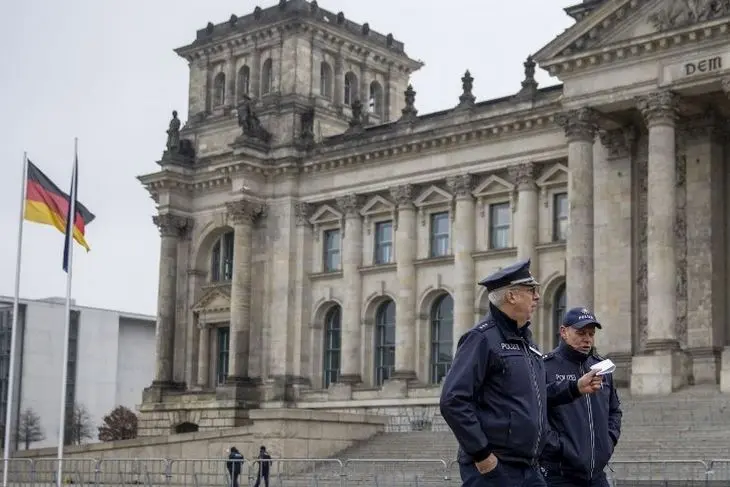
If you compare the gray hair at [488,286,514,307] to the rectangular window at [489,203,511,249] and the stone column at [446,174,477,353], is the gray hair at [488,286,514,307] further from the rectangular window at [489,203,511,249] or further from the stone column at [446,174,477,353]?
the rectangular window at [489,203,511,249]

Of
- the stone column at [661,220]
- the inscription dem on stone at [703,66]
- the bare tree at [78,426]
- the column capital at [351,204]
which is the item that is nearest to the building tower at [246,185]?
the column capital at [351,204]

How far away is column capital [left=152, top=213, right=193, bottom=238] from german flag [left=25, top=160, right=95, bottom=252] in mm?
19443

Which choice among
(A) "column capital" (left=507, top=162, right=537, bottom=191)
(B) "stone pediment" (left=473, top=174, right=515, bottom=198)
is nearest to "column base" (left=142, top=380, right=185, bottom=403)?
(B) "stone pediment" (left=473, top=174, right=515, bottom=198)

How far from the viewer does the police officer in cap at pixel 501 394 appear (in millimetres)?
7879

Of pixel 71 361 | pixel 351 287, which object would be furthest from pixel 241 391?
pixel 71 361

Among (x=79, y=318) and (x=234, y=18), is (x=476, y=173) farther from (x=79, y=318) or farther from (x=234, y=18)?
(x=79, y=318)

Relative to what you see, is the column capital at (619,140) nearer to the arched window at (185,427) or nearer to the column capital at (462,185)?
the column capital at (462,185)

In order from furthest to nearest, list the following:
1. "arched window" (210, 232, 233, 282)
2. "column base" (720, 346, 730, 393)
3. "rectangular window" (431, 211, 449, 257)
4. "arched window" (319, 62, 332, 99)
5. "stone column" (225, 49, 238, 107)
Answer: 1. "stone column" (225, 49, 238, 107)
2. "arched window" (210, 232, 233, 282)
3. "arched window" (319, 62, 332, 99)
4. "rectangular window" (431, 211, 449, 257)
5. "column base" (720, 346, 730, 393)

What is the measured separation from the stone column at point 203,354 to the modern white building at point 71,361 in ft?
133

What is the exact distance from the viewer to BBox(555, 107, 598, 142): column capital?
40.2 m

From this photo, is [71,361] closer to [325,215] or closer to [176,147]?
[176,147]

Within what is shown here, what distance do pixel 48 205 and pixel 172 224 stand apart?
1998 centimetres

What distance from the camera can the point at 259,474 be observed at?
2758 centimetres

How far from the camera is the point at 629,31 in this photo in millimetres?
39344
